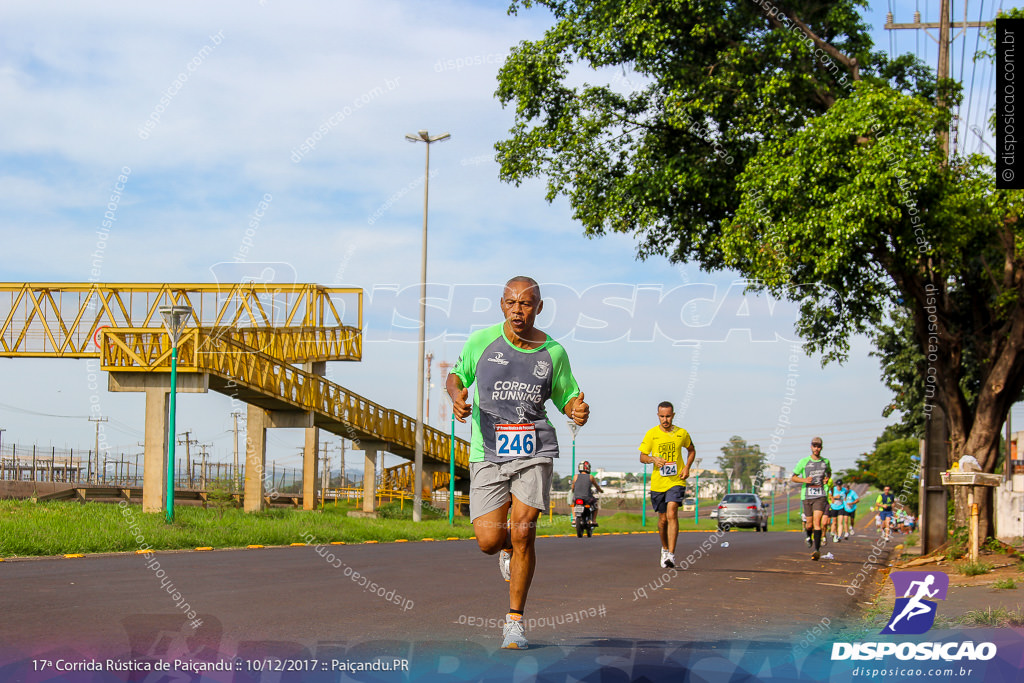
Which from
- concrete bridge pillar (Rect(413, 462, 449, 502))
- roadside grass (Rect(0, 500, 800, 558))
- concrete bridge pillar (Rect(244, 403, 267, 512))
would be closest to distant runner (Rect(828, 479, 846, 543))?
roadside grass (Rect(0, 500, 800, 558))

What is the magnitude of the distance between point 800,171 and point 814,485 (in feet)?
17.2

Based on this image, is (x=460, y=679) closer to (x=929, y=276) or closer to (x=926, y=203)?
(x=926, y=203)

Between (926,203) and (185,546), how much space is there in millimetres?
12687

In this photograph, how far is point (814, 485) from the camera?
17828mm

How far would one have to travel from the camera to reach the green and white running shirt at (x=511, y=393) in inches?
258

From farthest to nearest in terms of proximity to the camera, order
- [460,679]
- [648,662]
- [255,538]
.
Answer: [255,538] < [648,662] < [460,679]

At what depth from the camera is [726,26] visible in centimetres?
1822

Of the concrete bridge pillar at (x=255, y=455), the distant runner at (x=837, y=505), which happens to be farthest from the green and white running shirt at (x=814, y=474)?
the concrete bridge pillar at (x=255, y=455)

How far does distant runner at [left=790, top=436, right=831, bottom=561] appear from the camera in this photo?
58.2ft

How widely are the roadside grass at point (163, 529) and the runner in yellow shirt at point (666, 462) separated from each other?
8.44m

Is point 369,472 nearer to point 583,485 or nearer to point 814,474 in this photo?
point 583,485

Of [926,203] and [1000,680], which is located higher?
[926,203]

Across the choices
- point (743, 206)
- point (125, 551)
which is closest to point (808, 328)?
point (743, 206)

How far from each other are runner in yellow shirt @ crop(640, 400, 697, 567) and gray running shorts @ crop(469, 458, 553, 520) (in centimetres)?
658
